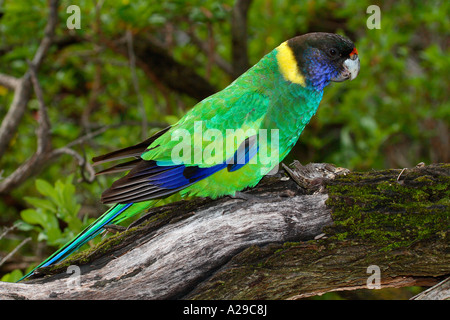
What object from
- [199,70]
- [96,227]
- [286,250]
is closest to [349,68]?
[286,250]

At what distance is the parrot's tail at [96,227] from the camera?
2561 mm

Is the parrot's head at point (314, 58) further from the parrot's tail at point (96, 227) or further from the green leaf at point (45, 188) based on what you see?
the green leaf at point (45, 188)

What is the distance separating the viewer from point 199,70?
20.7 feet

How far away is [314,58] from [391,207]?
110 cm

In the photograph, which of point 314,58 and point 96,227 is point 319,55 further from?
point 96,227

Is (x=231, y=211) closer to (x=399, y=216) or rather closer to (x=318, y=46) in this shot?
(x=399, y=216)

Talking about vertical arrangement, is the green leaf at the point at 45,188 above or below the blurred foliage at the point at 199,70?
below

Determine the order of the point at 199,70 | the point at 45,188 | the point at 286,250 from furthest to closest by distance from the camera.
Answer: the point at 199,70, the point at 45,188, the point at 286,250

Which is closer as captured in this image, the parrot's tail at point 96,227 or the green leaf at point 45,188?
the parrot's tail at point 96,227

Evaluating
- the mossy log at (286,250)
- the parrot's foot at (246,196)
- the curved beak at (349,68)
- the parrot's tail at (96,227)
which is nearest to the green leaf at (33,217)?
the parrot's tail at (96,227)

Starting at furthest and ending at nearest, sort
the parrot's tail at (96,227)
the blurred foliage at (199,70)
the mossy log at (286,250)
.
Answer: the blurred foliage at (199,70)
the parrot's tail at (96,227)
the mossy log at (286,250)

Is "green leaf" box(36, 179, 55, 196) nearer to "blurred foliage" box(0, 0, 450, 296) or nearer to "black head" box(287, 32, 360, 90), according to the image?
"blurred foliage" box(0, 0, 450, 296)

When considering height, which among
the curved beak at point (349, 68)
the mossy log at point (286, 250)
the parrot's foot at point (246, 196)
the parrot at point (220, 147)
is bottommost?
the mossy log at point (286, 250)

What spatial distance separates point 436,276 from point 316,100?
127 centimetres
